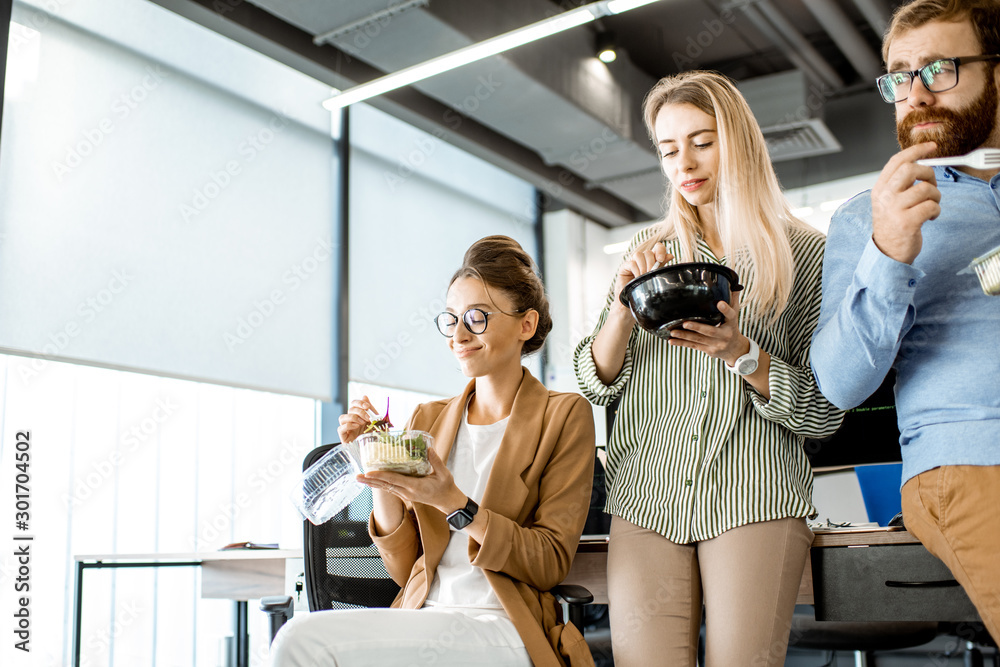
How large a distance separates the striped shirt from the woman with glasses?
0.42 ft

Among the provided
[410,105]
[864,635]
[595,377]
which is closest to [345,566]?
[595,377]

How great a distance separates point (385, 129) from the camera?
5816mm

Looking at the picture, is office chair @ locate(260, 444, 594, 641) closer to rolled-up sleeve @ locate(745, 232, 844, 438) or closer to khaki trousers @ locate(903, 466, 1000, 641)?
rolled-up sleeve @ locate(745, 232, 844, 438)

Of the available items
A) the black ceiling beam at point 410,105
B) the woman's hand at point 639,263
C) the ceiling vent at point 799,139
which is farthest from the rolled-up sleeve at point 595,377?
the ceiling vent at point 799,139

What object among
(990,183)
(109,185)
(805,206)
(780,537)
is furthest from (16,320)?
(805,206)

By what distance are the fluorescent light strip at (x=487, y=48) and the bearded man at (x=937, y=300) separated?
298cm

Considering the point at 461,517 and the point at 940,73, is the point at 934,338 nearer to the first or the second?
the point at 940,73

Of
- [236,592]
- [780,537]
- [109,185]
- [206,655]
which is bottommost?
[206,655]

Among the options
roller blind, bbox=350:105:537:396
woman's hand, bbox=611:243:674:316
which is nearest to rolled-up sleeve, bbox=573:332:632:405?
woman's hand, bbox=611:243:674:316

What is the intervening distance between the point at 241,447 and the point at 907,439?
4.05 metres

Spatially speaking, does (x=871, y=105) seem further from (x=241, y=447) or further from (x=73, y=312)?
(x=73, y=312)

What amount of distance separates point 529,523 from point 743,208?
72 centimetres

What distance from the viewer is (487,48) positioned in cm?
435

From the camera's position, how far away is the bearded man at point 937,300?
42.4 inches
